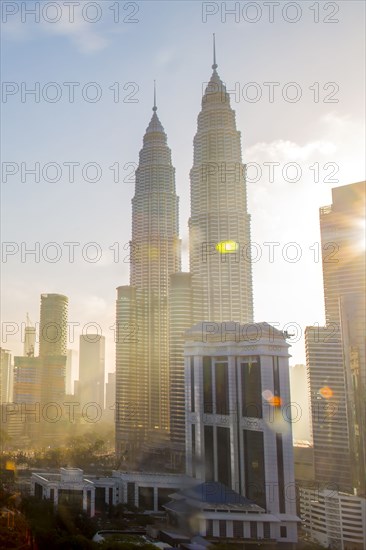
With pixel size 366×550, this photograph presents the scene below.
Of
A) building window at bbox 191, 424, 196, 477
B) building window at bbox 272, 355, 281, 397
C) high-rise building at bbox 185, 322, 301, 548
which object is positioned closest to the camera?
high-rise building at bbox 185, 322, 301, 548

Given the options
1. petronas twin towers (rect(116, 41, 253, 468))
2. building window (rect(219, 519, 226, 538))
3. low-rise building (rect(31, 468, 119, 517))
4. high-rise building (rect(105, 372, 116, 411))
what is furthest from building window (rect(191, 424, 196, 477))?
high-rise building (rect(105, 372, 116, 411))

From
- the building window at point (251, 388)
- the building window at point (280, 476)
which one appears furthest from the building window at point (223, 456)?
the building window at point (280, 476)

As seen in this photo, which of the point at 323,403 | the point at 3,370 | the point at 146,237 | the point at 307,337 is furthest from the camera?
the point at 3,370

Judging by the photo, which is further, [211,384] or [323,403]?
[323,403]

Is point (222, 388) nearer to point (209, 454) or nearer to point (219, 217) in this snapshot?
point (209, 454)

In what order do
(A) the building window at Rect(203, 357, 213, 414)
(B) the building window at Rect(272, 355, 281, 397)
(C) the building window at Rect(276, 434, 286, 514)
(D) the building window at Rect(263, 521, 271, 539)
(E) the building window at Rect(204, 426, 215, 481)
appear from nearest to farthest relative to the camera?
(D) the building window at Rect(263, 521, 271, 539), (C) the building window at Rect(276, 434, 286, 514), (B) the building window at Rect(272, 355, 281, 397), (E) the building window at Rect(204, 426, 215, 481), (A) the building window at Rect(203, 357, 213, 414)

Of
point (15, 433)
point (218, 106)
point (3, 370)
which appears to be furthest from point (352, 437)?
point (3, 370)

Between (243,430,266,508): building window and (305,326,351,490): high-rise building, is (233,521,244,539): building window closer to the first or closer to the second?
(243,430,266,508): building window

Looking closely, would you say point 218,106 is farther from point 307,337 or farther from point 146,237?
point 307,337
